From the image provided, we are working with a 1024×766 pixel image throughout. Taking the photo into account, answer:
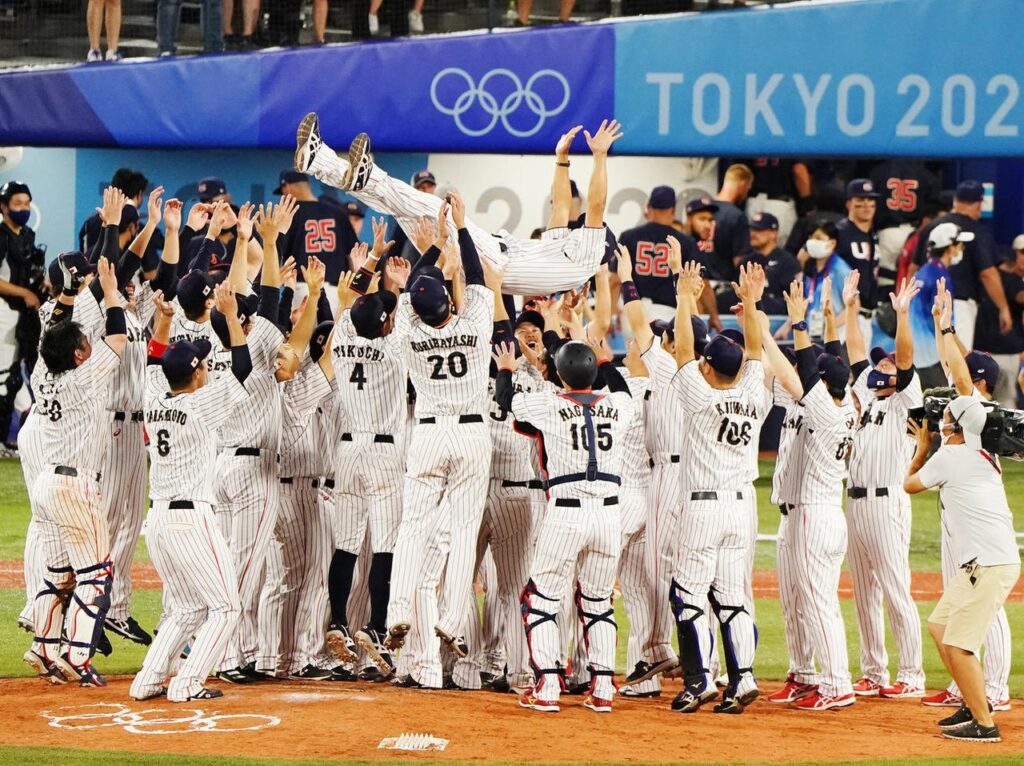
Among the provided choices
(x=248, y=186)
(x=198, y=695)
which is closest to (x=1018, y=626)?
(x=198, y=695)

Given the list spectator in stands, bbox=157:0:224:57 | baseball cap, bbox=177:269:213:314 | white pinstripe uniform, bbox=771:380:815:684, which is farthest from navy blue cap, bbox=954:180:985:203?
baseball cap, bbox=177:269:213:314

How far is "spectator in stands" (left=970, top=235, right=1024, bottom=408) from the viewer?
17.7 meters

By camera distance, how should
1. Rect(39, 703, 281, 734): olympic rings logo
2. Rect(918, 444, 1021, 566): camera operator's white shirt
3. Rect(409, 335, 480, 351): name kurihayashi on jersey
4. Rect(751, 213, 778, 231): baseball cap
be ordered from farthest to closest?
Rect(751, 213, 778, 231): baseball cap < Rect(409, 335, 480, 351): name kurihayashi on jersey < Rect(918, 444, 1021, 566): camera operator's white shirt < Rect(39, 703, 281, 734): olympic rings logo

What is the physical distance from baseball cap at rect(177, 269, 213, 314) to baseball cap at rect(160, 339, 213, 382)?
3.30ft

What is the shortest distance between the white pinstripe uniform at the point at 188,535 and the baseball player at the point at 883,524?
135 inches

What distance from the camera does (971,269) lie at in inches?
679

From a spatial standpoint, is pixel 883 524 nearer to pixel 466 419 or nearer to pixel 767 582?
pixel 466 419

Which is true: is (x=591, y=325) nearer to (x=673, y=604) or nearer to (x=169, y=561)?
(x=673, y=604)

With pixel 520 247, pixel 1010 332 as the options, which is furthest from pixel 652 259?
pixel 520 247

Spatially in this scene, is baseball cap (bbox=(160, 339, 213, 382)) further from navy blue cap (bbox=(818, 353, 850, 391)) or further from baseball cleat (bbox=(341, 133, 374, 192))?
navy blue cap (bbox=(818, 353, 850, 391))

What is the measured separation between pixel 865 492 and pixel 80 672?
14.3 feet

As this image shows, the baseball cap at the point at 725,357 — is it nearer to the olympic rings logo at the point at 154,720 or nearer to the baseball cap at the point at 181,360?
the baseball cap at the point at 181,360

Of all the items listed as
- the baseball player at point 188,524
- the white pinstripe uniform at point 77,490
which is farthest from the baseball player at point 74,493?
the baseball player at point 188,524

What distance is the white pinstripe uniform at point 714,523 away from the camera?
844 cm
